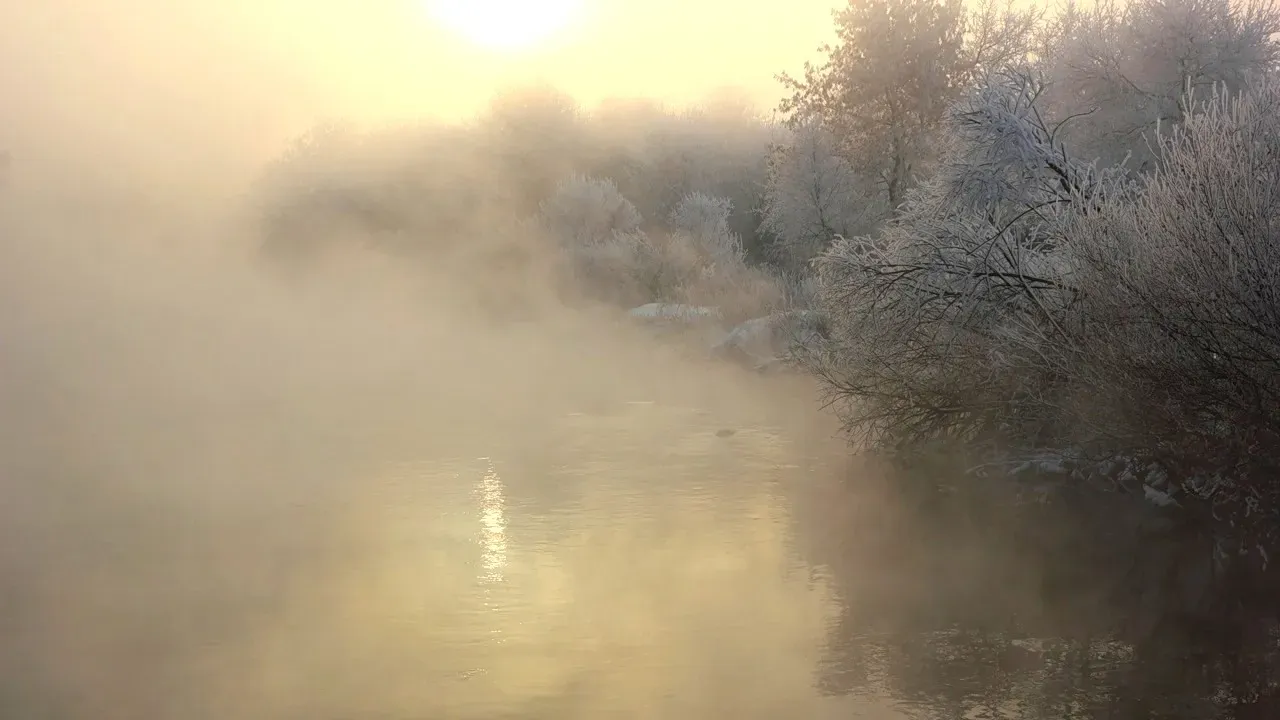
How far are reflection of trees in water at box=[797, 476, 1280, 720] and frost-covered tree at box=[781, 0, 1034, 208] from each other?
16486 mm

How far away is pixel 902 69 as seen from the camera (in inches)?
1111

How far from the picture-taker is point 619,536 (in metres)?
12.6

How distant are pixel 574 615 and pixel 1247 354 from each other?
6.17 metres

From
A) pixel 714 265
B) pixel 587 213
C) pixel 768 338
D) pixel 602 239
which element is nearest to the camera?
pixel 768 338

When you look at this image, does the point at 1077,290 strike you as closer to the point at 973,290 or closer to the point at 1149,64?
the point at 973,290

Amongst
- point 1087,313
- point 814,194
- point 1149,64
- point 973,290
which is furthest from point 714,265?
point 1087,313

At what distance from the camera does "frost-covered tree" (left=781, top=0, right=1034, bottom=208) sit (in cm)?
2781

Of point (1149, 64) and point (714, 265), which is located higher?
point (1149, 64)

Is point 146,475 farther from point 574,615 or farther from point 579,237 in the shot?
point 579,237

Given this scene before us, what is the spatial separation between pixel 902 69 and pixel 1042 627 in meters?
21.2

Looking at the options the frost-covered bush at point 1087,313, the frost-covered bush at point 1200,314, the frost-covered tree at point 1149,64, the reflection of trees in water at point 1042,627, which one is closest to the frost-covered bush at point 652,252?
the frost-covered tree at point 1149,64

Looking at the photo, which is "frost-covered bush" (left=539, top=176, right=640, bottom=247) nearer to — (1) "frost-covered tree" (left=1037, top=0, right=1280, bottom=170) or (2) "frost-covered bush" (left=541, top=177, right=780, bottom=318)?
Result: (2) "frost-covered bush" (left=541, top=177, right=780, bottom=318)

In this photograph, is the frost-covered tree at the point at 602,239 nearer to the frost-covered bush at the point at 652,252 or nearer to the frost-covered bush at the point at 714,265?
the frost-covered bush at the point at 652,252

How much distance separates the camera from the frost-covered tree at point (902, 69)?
27812 millimetres
